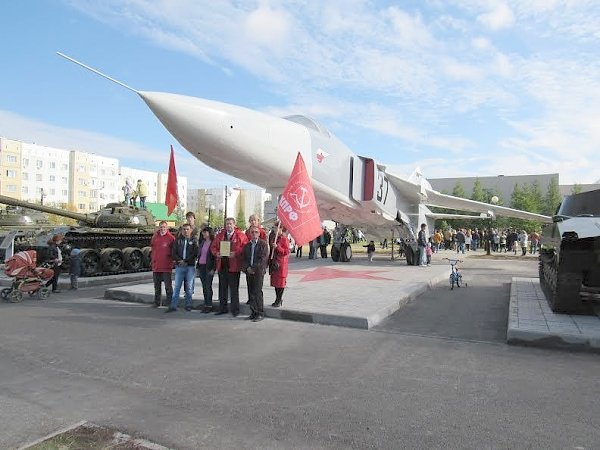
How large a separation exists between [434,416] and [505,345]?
8.89 feet

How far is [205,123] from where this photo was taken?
7.73m

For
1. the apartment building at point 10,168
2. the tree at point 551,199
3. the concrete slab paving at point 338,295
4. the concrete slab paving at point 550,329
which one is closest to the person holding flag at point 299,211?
the concrete slab paving at point 338,295

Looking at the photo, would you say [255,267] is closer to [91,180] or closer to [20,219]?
[20,219]

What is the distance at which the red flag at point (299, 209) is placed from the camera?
8.27 metres

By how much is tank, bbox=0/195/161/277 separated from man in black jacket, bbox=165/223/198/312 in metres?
6.45

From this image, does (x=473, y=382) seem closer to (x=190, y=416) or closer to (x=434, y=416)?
(x=434, y=416)

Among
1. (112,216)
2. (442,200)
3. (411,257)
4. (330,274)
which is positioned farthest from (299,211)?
(442,200)

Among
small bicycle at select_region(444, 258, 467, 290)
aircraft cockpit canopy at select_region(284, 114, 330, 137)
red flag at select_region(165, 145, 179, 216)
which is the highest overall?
aircraft cockpit canopy at select_region(284, 114, 330, 137)

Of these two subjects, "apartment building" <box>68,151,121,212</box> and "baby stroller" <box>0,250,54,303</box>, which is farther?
"apartment building" <box>68,151,121,212</box>

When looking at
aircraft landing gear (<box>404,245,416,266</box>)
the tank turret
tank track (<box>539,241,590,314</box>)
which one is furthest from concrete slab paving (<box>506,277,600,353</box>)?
the tank turret

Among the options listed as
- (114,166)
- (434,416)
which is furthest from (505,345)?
(114,166)

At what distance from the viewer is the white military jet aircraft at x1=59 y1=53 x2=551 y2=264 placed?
7.72 metres

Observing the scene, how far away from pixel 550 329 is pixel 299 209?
430 centimetres

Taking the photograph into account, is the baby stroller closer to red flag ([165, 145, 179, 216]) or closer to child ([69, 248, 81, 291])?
child ([69, 248, 81, 291])
